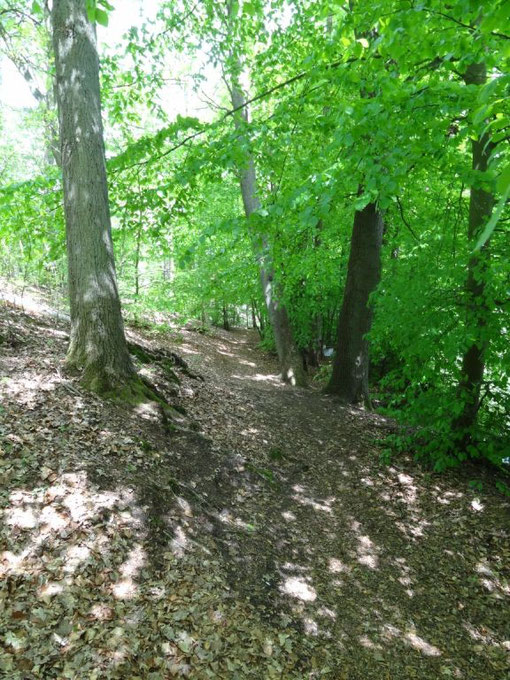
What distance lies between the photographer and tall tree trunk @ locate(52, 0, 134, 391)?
4887mm

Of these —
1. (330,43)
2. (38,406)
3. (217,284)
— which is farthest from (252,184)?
(38,406)

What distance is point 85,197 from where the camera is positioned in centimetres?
498

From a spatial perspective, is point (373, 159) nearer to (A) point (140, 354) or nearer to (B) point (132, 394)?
(B) point (132, 394)

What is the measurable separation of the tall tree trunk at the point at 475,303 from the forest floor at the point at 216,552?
91cm

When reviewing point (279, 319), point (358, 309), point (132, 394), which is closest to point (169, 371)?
point (132, 394)

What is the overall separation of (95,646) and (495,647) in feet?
10.9

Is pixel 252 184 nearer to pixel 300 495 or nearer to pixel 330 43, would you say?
pixel 330 43

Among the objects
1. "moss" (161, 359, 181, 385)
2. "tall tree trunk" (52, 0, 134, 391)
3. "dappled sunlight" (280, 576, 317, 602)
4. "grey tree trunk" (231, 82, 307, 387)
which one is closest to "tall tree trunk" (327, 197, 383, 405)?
"grey tree trunk" (231, 82, 307, 387)

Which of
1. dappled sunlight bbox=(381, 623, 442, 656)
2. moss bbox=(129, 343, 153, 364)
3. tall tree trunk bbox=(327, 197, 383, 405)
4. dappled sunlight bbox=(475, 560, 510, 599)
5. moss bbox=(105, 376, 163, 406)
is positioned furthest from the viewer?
tall tree trunk bbox=(327, 197, 383, 405)

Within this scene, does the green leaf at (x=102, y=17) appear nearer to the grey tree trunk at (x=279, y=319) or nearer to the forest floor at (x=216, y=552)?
the forest floor at (x=216, y=552)

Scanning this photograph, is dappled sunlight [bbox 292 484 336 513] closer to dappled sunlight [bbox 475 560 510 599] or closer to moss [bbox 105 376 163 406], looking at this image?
dappled sunlight [bbox 475 560 510 599]

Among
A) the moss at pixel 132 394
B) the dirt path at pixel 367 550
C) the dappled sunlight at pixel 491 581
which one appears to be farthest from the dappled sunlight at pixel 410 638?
the moss at pixel 132 394

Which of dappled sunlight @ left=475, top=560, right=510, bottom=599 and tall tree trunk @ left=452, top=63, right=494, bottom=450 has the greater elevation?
tall tree trunk @ left=452, top=63, right=494, bottom=450

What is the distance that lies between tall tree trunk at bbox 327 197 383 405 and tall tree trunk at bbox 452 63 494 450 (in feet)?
8.47
